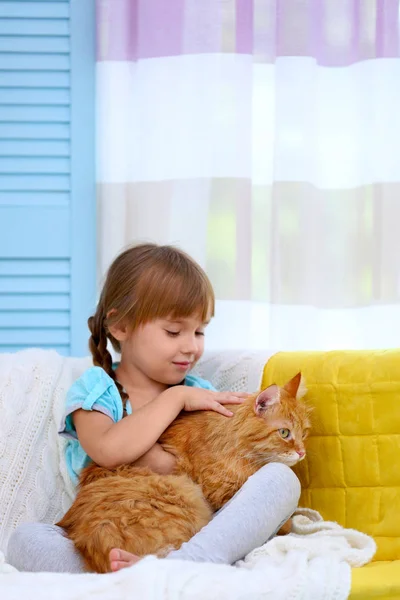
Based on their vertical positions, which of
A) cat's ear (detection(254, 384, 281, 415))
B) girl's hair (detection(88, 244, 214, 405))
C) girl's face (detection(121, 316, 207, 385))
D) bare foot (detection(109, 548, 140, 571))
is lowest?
bare foot (detection(109, 548, 140, 571))

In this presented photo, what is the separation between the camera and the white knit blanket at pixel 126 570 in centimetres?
114

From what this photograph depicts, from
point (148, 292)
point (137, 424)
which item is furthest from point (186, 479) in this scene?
point (148, 292)

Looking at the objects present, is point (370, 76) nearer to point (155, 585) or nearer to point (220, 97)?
point (220, 97)

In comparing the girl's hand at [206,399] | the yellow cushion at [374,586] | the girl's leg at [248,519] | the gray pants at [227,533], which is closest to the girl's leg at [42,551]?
the gray pants at [227,533]

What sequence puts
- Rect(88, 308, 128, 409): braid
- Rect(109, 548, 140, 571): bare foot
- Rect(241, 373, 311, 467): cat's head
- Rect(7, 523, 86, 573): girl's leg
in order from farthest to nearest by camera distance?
Rect(88, 308, 128, 409): braid < Rect(241, 373, 311, 467): cat's head < Rect(7, 523, 86, 573): girl's leg < Rect(109, 548, 140, 571): bare foot

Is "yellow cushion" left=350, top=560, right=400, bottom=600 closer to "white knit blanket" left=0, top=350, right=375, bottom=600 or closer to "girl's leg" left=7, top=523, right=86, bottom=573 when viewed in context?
"white knit blanket" left=0, top=350, right=375, bottom=600

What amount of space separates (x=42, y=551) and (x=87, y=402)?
345mm

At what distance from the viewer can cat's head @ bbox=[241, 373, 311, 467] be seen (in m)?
1.61

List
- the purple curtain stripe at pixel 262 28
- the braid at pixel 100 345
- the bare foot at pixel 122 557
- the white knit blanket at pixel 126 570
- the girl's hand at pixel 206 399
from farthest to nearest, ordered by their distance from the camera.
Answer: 1. the purple curtain stripe at pixel 262 28
2. the braid at pixel 100 345
3. the girl's hand at pixel 206 399
4. the bare foot at pixel 122 557
5. the white knit blanket at pixel 126 570

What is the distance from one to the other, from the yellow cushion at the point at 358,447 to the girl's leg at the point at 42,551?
0.53 m

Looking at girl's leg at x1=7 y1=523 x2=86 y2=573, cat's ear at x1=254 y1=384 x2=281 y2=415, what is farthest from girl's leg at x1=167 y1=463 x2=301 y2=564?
girl's leg at x1=7 y1=523 x2=86 y2=573

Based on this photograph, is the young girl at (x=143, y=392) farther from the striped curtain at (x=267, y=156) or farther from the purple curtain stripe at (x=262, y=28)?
the purple curtain stripe at (x=262, y=28)

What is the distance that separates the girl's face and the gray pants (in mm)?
350

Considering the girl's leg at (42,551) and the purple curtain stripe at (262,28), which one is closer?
the girl's leg at (42,551)
